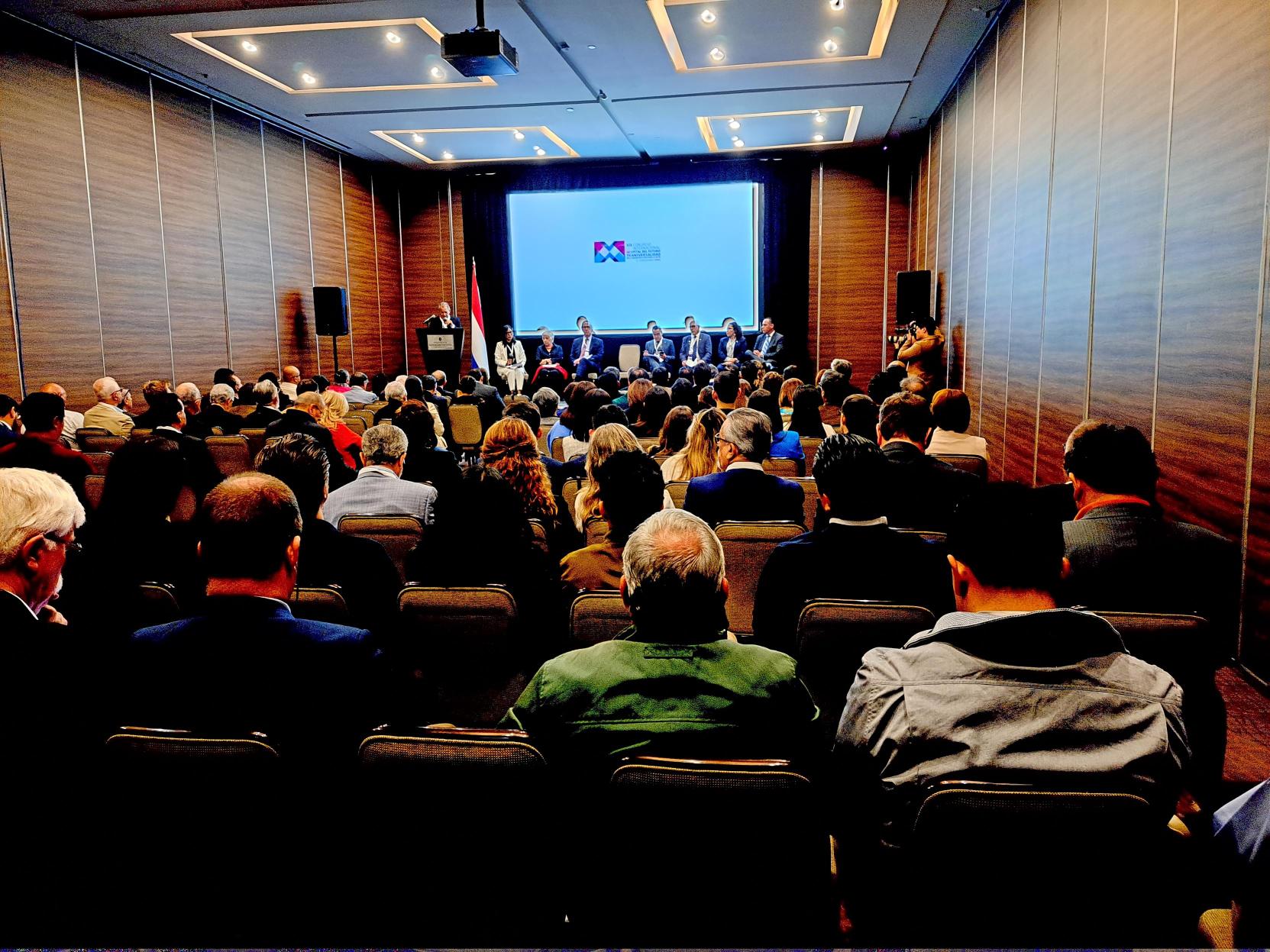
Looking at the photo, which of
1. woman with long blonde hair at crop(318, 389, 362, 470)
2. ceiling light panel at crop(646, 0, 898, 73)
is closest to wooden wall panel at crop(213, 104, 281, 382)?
woman with long blonde hair at crop(318, 389, 362, 470)

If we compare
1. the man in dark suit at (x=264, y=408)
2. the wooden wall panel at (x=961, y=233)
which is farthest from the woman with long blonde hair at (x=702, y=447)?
the wooden wall panel at (x=961, y=233)

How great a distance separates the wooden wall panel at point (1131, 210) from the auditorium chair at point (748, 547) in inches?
98.7

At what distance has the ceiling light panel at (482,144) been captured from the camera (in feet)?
38.1

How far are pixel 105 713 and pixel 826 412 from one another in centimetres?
890

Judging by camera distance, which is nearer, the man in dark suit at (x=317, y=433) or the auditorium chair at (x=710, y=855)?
the auditorium chair at (x=710, y=855)

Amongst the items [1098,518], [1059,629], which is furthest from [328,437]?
[1059,629]

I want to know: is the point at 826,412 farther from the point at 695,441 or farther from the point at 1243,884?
the point at 1243,884

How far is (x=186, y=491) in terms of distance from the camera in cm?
452

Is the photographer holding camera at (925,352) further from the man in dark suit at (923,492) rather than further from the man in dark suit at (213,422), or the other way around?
the man in dark suit at (213,422)

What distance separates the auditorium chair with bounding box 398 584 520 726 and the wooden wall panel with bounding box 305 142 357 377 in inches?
427

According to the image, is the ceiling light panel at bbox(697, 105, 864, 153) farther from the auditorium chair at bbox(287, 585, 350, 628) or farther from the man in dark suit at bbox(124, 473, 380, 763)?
the man in dark suit at bbox(124, 473, 380, 763)

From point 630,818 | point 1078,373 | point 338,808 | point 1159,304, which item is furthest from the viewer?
point 1078,373

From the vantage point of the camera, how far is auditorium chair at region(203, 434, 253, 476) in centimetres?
586

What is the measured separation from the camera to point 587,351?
14016 millimetres
